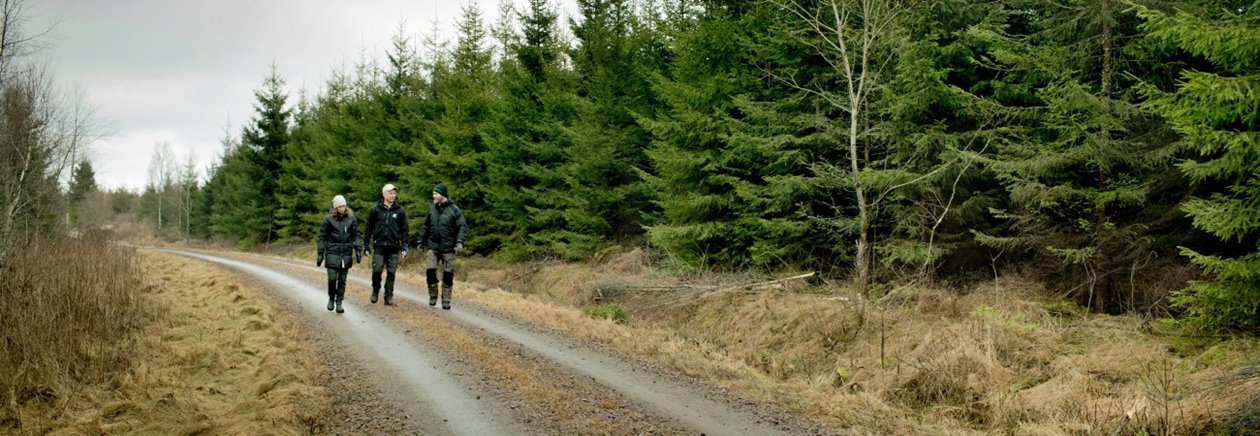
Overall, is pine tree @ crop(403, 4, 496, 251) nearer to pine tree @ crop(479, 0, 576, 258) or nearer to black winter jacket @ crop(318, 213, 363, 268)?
pine tree @ crop(479, 0, 576, 258)

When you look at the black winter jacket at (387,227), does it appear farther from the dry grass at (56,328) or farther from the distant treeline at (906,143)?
the distant treeline at (906,143)

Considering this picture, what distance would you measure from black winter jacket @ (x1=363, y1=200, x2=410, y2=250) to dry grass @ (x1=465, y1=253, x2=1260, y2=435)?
2.38 meters

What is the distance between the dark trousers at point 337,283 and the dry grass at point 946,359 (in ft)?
9.66

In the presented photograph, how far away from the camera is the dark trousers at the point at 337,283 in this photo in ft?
35.7

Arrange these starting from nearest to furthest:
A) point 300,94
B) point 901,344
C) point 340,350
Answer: point 340,350
point 901,344
point 300,94

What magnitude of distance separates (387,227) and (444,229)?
3.51 feet

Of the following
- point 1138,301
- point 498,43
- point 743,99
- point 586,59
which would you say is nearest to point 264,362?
point 743,99

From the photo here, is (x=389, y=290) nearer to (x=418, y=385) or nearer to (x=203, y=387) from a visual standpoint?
(x=203, y=387)

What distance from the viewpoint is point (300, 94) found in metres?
47.2

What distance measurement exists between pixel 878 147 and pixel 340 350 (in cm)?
1155

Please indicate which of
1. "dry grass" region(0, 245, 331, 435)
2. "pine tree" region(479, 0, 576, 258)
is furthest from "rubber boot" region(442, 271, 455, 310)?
"pine tree" region(479, 0, 576, 258)

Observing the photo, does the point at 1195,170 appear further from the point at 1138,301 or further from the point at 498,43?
the point at 498,43

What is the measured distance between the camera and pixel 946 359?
7.12 meters

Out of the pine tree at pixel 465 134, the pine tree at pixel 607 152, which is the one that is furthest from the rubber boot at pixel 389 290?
the pine tree at pixel 465 134
